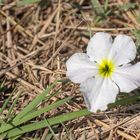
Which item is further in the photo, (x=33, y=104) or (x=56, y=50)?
(x=56, y=50)

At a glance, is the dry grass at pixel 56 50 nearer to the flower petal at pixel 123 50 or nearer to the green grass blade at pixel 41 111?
the green grass blade at pixel 41 111

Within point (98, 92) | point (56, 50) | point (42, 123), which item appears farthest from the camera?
point (56, 50)

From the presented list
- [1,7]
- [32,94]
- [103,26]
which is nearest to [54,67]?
[32,94]

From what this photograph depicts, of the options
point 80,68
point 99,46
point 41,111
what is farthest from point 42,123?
point 99,46

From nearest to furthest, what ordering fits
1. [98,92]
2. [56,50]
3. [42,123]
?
1. [98,92]
2. [42,123]
3. [56,50]

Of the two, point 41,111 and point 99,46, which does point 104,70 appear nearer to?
point 99,46

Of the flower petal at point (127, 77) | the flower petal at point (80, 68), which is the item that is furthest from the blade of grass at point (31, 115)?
the flower petal at point (127, 77)

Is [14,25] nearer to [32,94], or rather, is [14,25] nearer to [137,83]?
[32,94]
